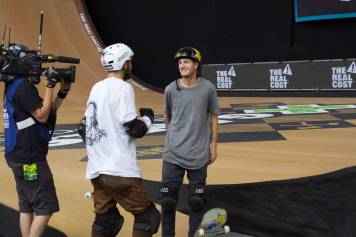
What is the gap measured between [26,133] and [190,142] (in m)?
1.19

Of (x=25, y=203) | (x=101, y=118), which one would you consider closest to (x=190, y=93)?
(x=101, y=118)

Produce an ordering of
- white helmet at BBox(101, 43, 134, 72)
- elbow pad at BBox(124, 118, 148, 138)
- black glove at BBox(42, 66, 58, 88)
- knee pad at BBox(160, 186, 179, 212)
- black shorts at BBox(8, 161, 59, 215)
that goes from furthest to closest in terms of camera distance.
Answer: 1. knee pad at BBox(160, 186, 179, 212)
2. black shorts at BBox(8, 161, 59, 215)
3. black glove at BBox(42, 66, 58, 88)
4. white helmet at BBox(101, 43, 134, 72)
5. elbow pad at BBox(124, 118, 148, 138)

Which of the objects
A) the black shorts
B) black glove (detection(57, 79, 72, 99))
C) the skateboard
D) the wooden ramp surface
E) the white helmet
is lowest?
the wooden ramp surface

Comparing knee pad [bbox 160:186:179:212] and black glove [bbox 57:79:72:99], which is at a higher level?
black glove [bbox 57:79:72:99]

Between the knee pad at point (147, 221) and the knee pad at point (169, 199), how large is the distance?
0.44 meters

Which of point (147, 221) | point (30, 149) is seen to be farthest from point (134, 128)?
point (30, 149)

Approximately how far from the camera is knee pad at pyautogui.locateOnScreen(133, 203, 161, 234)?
3.31 metres

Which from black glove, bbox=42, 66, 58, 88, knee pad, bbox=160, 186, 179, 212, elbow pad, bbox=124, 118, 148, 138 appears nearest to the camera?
elbow pad, bbox=124, 118, 148, 138

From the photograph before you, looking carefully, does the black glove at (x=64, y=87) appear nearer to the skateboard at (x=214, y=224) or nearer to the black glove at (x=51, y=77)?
the black glove at (x=51, y=77)

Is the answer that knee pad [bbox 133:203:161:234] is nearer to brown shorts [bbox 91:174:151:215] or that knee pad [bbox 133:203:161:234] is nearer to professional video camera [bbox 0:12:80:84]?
brown shorts [bbox 91:174:151:215]

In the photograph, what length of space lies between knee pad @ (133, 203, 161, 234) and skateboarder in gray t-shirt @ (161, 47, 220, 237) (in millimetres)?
455

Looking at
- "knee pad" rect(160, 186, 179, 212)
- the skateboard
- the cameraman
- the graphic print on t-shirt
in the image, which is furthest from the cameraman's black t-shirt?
the skateboard

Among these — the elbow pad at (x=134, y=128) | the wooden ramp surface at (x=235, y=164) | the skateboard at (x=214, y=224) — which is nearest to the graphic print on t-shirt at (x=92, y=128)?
the elbow pad at (x=134, y=128)

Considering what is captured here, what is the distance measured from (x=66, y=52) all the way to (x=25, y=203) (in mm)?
14564
